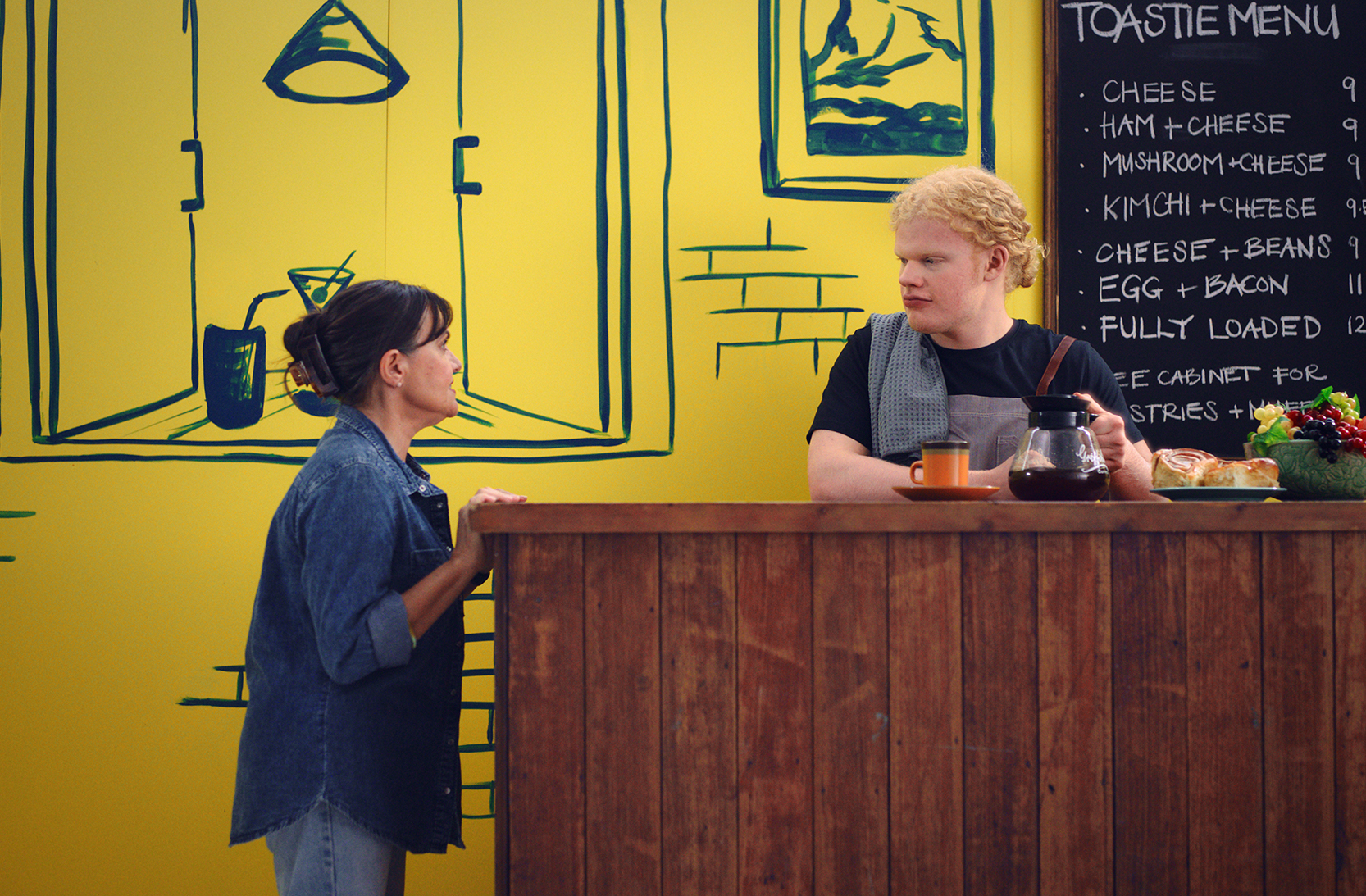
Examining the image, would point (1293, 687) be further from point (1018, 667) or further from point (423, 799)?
point (423, 799)

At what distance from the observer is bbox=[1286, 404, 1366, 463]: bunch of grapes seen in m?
1.24

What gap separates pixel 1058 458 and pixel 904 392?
21.9 inches

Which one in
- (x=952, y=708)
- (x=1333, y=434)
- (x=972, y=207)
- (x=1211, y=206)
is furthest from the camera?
(x=1211, y=206)

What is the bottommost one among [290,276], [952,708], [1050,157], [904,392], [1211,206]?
[952,708]

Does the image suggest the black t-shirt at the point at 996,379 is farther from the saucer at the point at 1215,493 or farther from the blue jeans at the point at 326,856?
the blue jeans at the point at 326,856

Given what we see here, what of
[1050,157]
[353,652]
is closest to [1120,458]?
[1050,157]

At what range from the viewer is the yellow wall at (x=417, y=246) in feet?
7.11

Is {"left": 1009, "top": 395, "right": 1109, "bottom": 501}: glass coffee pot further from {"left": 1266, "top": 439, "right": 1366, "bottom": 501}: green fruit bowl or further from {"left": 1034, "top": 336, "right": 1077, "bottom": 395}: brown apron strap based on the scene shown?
{"left": 1034, "top": 336, "right": 1077, "bottom": 395}: brown apron strap

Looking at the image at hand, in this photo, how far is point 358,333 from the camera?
1.40 meters

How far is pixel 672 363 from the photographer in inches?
86.0

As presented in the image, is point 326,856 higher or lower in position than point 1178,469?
lower

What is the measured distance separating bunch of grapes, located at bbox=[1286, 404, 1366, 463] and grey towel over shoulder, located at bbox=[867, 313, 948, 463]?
64cm

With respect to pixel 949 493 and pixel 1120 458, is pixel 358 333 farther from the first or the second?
pixel 1120 458

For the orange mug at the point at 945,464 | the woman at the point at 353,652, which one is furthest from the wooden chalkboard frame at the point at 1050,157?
the woman at the point at 353,652
